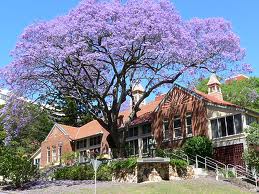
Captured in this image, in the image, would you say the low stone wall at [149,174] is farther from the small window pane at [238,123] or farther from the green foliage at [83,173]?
the small window pane at [238,123]

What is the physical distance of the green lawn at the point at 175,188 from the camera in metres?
23.6

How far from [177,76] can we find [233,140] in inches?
275

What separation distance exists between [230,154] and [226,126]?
2.33 m

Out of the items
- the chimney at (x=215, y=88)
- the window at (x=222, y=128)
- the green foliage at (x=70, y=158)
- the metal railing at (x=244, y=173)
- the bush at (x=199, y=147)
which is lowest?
the metal railing at (x=244, y=173)

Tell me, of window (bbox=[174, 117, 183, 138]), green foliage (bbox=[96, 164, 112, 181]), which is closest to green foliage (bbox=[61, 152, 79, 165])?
window (bbox=[174, 117, 183, 138])

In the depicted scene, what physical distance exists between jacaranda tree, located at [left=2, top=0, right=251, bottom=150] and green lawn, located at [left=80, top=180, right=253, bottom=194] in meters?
9.43

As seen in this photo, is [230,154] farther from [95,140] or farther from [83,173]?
[95,140]

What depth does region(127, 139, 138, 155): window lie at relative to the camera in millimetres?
42719

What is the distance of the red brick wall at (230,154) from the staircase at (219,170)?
0.51 m

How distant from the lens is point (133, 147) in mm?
43062

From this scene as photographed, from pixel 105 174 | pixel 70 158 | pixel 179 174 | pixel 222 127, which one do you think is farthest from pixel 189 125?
pixel 70 158

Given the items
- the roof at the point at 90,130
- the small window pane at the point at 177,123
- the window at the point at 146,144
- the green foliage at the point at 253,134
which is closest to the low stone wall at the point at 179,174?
the green foliage at the point at 253,134

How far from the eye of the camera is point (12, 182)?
29078 millimetres

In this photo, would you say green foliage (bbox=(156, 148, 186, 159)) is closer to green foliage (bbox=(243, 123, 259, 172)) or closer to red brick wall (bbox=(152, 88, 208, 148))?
red brick wall (bbox=(152, 88, 208, 148))
